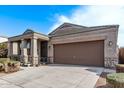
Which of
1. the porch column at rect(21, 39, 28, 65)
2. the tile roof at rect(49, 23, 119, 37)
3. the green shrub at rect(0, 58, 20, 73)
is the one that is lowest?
the green shrub at rect(0, 58, 20, 73)

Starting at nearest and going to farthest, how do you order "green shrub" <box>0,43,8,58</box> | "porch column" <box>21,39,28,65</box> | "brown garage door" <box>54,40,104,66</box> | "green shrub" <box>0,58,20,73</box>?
"green shrub" <box>0,58,20,73</box>
"brown garage door" <box>54,40,104,66</box>
"porch column" <box>21,39,28,65</box>
"green shrub" <box>0,43,8,58</box>

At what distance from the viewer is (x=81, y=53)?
39.3ft

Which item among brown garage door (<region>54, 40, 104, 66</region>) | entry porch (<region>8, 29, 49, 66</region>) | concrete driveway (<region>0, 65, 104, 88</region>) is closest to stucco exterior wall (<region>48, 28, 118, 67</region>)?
brown garage door (<region>54, 40, 104, 66</region>)

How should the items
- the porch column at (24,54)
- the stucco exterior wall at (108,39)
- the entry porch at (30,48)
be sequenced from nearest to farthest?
1. the stucco exterior wall at (108,39)
2. the entry porch at (30,48)
3. the porch column at (24,54)

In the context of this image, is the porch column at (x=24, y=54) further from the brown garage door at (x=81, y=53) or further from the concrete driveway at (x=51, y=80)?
the concrete driveway at (x=51, y=80)

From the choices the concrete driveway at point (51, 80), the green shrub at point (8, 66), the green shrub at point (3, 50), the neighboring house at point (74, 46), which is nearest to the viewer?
the concrete driveway at point (51, 80)

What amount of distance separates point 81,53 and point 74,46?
1.02 meters

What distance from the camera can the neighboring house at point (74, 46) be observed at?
34.2 ft

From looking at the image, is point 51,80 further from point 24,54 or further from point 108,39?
point 24,54

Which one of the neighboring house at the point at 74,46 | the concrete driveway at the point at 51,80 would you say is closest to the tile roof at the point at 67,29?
the neighboring house at the point at 74,46

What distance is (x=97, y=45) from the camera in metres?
11.1

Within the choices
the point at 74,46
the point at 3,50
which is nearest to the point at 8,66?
the point at 74,46

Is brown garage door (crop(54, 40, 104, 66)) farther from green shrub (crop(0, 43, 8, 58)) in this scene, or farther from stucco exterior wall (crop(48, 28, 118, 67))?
green shrub (crop(0, 43, 8, 58))

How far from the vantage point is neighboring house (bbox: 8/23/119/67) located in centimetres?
1044
